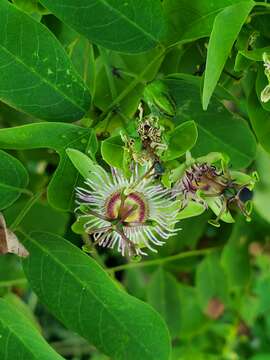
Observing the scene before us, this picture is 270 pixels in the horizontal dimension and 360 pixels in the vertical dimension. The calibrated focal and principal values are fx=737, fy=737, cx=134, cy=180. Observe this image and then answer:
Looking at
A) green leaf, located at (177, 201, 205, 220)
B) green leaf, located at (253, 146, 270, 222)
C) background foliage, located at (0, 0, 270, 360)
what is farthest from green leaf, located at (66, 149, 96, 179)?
green leaf, located at (253, 146, 270, 222)

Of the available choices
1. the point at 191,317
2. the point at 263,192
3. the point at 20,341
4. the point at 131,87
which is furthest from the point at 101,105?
the point at 191,317

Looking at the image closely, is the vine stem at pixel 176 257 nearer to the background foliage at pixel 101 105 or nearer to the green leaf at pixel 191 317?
the green leaf at pixel 191 317

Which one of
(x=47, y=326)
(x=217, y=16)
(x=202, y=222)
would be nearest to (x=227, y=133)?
(x=217, y=16)

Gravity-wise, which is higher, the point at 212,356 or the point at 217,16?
the point at 217,16

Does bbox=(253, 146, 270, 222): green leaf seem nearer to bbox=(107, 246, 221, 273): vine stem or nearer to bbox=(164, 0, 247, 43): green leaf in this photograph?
bbox=(107, 246, 221, 273): vine stem

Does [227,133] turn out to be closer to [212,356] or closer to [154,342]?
[154,342]

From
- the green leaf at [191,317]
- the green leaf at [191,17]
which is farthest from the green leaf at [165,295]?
the green leaf at [191,17]

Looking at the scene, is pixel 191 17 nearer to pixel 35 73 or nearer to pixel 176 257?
pixel 35 73

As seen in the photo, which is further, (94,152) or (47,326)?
(47,326)
